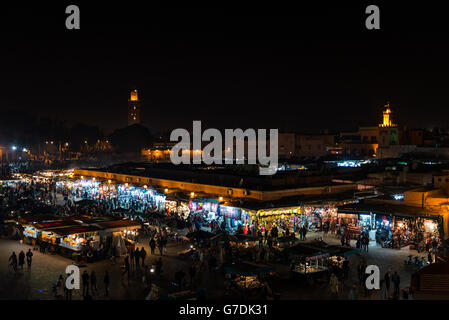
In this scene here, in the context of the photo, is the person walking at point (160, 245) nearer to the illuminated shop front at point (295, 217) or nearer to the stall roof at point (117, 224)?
the stall roof at point (117, 224)

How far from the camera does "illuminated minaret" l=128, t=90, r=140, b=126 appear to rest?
12119 cm

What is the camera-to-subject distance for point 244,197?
2420 cm

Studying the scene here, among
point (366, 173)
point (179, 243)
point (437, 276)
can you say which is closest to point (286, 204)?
point (179, 243)

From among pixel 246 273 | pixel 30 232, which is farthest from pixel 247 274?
pixel 30 232

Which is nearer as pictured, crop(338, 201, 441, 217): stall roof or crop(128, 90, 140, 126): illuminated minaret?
crop(338, 201, 441, 217): stall roof

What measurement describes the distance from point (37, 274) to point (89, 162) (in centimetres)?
6205

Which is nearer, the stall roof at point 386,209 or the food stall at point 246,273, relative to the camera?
the food stall at point 246,273

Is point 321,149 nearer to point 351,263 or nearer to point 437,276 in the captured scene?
point 351,263

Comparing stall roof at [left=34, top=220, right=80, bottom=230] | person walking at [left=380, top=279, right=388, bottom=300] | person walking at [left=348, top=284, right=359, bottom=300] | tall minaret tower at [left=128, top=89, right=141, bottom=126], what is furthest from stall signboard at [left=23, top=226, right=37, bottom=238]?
tall minaret tower at [left=128, top=89, right=141, bottom=126]

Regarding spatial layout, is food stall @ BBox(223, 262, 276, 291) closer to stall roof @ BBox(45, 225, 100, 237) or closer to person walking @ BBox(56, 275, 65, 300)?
person walking @ BBox(56, 275, 65, 300)

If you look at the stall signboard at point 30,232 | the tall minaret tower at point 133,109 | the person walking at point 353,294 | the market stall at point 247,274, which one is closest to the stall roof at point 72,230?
the stall signboard at point 30,232

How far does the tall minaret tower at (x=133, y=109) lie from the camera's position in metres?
121

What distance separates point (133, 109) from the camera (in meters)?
122

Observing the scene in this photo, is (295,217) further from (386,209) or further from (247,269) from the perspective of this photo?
(247,269)
